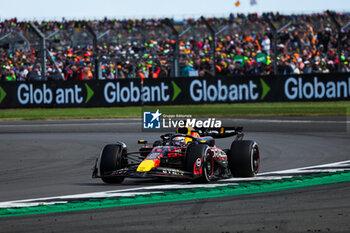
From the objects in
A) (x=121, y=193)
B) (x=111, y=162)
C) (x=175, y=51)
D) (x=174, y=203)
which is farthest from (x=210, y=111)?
(x=174, y=203)

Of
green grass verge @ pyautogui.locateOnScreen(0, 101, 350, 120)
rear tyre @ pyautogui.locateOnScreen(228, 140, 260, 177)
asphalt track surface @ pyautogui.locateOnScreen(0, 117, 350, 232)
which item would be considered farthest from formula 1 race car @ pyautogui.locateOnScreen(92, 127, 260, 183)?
green grass verge @ pyautogui.locateOnScreen(0, 101, 350, 120)

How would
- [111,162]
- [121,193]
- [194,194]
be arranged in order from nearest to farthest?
1. [194,194]
2. [121,193]
3. [111,162]

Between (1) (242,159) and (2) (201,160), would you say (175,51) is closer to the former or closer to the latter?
(1) (242,159)

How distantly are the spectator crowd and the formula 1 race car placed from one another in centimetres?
1674

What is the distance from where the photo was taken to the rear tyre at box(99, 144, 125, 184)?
898 centimetres

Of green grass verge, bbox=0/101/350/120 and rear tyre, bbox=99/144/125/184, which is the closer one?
rear tyre, bbox=99/144/125/184

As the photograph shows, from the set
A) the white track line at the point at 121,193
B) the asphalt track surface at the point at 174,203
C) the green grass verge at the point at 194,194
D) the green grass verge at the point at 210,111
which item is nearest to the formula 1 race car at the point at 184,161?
the white track line at the point at 121,193

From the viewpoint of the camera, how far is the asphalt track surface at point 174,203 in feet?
19.0

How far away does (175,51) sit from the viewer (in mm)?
25969

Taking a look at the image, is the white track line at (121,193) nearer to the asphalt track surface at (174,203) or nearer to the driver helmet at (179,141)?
the asphalt track surface at (174,203)

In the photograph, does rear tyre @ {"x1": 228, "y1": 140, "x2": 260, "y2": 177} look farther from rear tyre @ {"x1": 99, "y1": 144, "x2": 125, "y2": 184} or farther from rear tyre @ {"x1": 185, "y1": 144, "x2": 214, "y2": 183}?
rear tyre @ {"x1": 99, "y1": 144, "x2": 125, "y2": 184}

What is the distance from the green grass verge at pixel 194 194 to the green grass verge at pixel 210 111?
13258 millimetres

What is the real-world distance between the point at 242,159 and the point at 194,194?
1753 millimetres

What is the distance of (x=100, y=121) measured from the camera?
22875mm
